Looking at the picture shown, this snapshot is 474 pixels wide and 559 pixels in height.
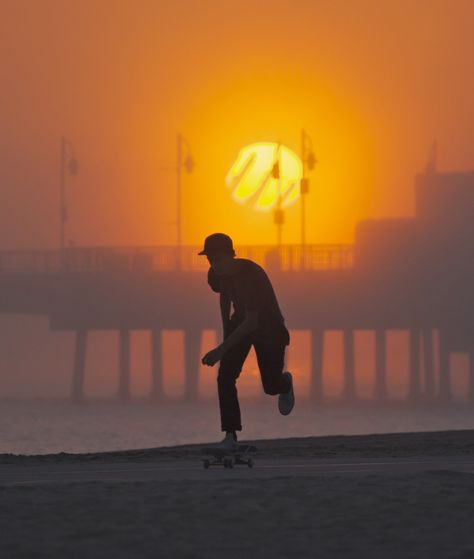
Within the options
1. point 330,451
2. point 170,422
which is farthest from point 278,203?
point 330,451

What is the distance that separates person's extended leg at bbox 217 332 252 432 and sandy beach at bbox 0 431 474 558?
1.23 ft

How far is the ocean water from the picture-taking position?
80312 mm

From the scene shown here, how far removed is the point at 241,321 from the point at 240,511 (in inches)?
145

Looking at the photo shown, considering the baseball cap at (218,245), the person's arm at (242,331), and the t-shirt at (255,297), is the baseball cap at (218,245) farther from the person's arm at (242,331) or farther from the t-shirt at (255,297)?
the person's arm at (242,331)

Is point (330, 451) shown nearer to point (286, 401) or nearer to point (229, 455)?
point (286, 401)

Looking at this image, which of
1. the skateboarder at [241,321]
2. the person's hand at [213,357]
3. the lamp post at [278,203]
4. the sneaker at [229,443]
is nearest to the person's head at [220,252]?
the skateboarder at [241,321]

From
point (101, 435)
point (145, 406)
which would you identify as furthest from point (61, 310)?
point (101, 435)

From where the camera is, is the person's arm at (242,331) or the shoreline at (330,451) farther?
the shoreline at (330,451)

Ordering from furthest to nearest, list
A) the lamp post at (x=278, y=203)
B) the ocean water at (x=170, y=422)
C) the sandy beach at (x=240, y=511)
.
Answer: the lamp post at (x=278, y=203)
the ocean water at (x=170, y=422)
the sandy beach at (x=240, y=511)

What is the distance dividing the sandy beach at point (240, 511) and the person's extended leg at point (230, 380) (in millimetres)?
375

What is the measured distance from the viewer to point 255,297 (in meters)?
13.3

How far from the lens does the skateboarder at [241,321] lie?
13.2 meters

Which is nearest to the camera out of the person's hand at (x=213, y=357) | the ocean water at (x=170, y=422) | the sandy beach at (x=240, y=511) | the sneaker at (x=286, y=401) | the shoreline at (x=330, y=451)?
the sandy beach at (x=240, y=511)

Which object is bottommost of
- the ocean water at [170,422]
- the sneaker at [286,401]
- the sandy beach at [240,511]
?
the ocean water at [170,422]
